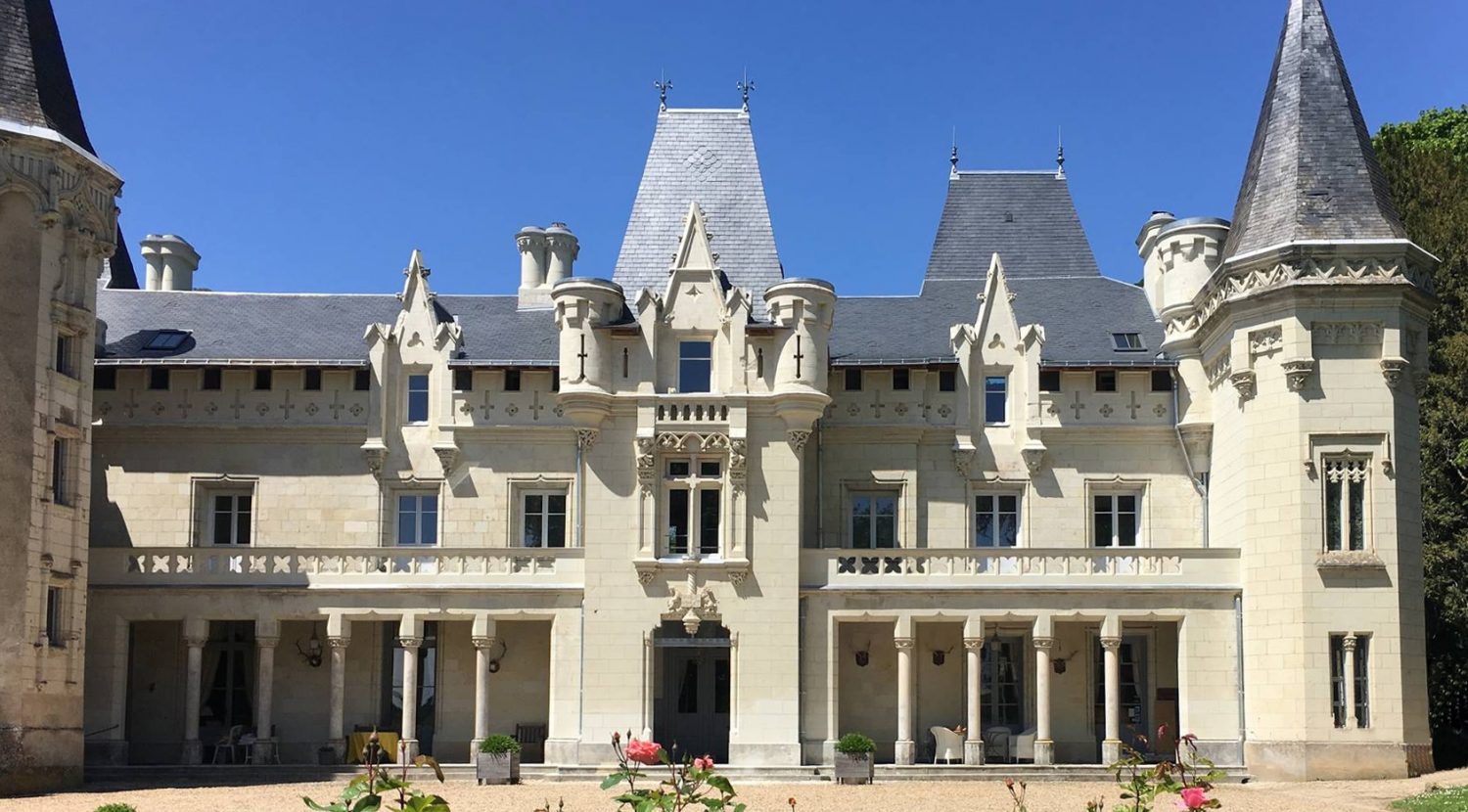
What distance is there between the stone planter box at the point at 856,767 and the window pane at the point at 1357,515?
32.8 ft

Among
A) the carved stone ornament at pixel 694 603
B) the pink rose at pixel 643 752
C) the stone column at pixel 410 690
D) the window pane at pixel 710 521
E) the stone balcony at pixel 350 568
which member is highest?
the window pane at pixel 710 521

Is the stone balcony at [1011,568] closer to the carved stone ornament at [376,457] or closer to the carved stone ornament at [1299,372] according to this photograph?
the carved stone ornament at [1299,372]

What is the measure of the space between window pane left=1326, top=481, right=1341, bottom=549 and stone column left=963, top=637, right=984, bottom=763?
719 cm

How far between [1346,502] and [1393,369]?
2.64 metres

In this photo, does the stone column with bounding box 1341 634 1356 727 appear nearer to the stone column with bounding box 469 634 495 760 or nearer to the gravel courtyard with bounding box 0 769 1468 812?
the gravel courtyard with bounding box 0 769 1468 812

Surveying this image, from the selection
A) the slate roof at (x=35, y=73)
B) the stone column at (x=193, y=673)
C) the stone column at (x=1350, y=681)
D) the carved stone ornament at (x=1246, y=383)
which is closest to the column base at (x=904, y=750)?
the stone column at (x=1350, y=681)

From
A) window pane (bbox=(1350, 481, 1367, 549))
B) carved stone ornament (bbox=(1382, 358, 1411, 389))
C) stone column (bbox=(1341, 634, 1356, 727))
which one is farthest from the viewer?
window pane (bbox=(1350, 481, 1367, 549))

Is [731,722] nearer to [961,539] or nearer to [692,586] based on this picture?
[692,586]

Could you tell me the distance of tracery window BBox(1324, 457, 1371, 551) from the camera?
3069 centimetres

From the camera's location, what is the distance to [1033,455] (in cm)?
3659

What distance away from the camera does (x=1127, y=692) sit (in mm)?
36094

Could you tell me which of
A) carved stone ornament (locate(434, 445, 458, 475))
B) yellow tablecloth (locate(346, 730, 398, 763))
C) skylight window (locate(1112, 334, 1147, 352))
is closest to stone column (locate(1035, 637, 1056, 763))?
skylight window (locate(1112, 334, 1147, 352))

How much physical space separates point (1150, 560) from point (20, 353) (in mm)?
22357

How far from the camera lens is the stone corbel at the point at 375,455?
3666 cm
